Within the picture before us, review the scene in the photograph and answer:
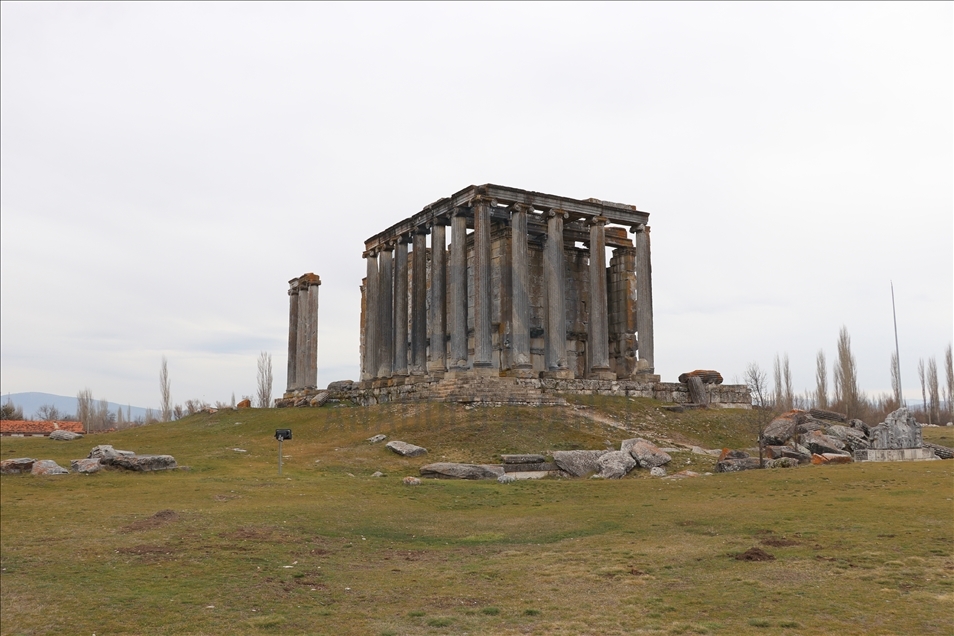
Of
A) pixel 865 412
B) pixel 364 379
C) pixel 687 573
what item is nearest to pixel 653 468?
pixel 687 573

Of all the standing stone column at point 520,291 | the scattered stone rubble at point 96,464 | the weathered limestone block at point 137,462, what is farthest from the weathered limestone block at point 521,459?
the standing stone column at point 520,291

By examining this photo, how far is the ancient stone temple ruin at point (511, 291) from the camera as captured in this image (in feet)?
141

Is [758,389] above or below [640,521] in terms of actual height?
above

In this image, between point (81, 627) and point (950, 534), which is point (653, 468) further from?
point (81, 627)

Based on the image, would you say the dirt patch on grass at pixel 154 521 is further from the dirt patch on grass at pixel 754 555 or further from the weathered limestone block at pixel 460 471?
the dirt patch on grass at pixel 754 555

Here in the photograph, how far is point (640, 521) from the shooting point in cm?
1850

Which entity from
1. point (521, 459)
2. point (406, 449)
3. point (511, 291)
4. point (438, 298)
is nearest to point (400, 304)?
point (438, 298)

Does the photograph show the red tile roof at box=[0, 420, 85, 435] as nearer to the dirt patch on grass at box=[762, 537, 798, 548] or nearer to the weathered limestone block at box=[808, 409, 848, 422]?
the weathered limestone block at box=[808, 409, 848, 422]

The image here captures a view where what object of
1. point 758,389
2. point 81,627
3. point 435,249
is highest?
point 435,249

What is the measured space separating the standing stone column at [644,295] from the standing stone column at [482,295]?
439 inches

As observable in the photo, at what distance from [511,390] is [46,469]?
2137cm

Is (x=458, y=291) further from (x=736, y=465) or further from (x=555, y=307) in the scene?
(x=736, y=465)

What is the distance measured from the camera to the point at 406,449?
30.8m

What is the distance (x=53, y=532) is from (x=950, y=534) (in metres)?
18.1
